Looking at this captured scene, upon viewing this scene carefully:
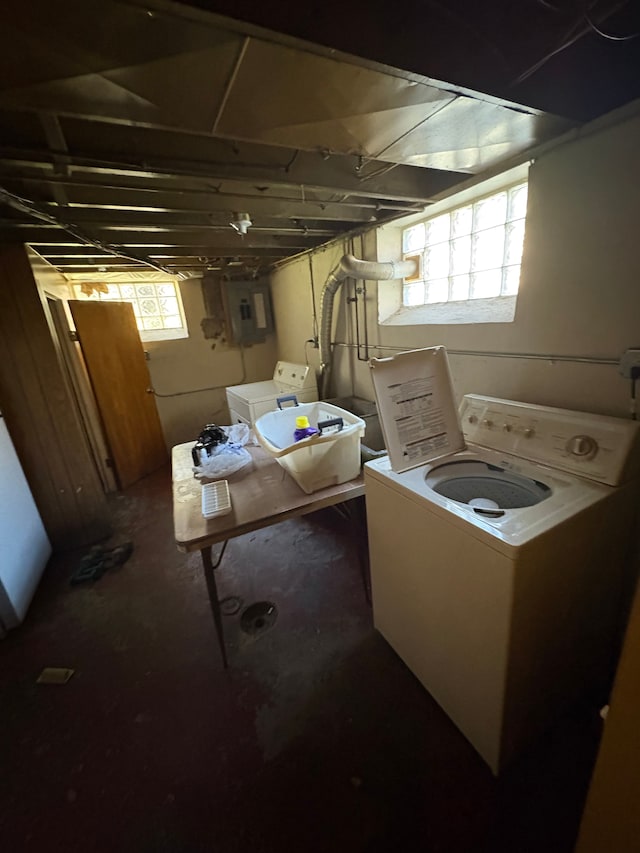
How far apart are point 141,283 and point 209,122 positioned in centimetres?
341

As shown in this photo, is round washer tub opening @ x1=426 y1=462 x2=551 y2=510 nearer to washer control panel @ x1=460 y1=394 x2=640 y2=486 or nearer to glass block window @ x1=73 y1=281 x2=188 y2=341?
washer control panel @ x1=460 y1=394 x2=640 y2=486

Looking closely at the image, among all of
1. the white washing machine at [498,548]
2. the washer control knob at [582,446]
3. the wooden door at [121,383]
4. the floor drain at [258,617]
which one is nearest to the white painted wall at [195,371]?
the wooden door at [121,383]

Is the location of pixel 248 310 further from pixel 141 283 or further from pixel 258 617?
pixel 258 617

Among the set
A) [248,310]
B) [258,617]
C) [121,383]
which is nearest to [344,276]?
[248,310]

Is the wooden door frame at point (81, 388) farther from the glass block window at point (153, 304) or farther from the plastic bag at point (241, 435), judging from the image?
the plastic bag at point (241, 435)

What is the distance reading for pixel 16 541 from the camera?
188 cm

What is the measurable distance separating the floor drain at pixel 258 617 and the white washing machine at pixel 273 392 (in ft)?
4.58

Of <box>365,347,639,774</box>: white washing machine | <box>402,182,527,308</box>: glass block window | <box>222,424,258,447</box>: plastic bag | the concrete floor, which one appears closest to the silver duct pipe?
<box>402,182,527,308</box>: glass block window

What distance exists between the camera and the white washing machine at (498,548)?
0.89 m

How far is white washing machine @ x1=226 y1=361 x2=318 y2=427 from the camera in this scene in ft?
9.46

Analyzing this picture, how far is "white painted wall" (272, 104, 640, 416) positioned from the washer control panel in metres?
0.15

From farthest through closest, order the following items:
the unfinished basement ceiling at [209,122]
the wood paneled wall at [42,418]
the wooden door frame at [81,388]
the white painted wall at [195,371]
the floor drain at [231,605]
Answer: the white painted wall at [195,371], the wooden door frame at [81,388], the wood paneled wall at [42,418], the floor drain at [231,605], the unfinished basement ceiling at [209,122]

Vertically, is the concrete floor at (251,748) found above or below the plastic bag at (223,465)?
below

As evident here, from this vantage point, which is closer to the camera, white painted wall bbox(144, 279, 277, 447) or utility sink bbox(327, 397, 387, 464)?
utility sink bbox(327, 397, 387, 464)
